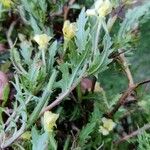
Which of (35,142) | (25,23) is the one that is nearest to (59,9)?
(25,23)

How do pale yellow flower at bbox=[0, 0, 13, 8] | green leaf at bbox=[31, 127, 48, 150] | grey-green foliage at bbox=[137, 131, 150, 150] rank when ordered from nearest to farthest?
green leaf at bbox=[31, 127, 48, 150] < grey-green foliage at bbox=[137, 131, 150, 150] < pale yellow flower at bbox=[0, 0, 13, 8]

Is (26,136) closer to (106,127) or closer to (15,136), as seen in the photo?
(15,136)

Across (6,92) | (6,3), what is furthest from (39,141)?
(6,3)

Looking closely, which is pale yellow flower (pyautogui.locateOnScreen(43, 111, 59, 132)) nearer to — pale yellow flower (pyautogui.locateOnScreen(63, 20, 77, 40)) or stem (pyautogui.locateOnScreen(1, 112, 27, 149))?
stem (pyautogui.locateOnScreen(1, 112, 27, 149))

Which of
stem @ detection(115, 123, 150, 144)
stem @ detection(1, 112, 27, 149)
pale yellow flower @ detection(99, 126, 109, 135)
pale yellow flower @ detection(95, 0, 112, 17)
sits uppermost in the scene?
pale yellow flower @ detection(95, 0, 112, 17)

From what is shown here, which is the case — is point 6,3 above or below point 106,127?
above

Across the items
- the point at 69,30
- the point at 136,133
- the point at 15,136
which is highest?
the point at 69,30

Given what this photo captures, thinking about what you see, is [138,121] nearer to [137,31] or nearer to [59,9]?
[137,31]

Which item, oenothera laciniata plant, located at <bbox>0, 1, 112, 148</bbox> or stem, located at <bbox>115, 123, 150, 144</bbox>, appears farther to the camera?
stem, located at <bbox>115, 123, 150, 144</bbox>

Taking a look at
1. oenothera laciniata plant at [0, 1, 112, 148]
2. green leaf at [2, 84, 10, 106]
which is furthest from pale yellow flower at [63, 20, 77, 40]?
green leaf at [2, 84, 10, 106]

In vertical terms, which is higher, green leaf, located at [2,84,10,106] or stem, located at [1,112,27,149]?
green leaf, located at [2,84,10,106]

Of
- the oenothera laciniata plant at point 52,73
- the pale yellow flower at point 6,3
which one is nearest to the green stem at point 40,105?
the oenothera laciniata plant at point 52,73
